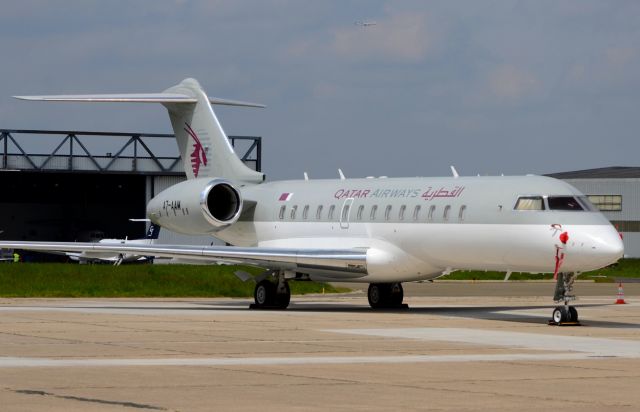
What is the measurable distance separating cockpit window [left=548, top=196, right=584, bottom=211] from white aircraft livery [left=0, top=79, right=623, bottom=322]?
0.02 meters

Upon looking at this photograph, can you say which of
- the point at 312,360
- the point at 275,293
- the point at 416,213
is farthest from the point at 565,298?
the point at 312,360

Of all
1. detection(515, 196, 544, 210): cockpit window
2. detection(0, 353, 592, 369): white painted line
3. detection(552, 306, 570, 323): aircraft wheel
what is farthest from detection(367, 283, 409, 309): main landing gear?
detection(0, 353, 592, 369): white painted line

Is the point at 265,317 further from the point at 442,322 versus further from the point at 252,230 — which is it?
the point at 252,230

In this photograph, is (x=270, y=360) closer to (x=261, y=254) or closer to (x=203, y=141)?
(x=261, y=254)

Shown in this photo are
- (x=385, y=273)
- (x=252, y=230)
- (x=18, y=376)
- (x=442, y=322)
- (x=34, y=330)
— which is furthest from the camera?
(x=252, y=230)

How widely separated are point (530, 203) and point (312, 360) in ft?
34.4

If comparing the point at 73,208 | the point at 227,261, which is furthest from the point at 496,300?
the point at 73,208

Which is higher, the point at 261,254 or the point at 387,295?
the point at 261,254

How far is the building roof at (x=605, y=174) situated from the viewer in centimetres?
8344

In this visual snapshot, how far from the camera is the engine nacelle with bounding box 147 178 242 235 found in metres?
32.8

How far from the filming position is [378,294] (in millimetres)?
32125

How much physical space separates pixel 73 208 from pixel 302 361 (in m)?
78.0

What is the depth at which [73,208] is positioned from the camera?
305ft

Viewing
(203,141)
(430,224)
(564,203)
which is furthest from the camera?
(203,141)
